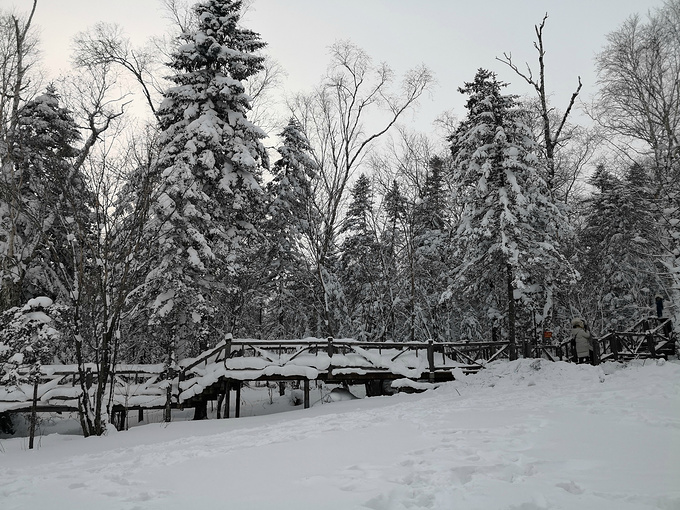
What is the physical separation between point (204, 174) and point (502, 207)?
11650 mm

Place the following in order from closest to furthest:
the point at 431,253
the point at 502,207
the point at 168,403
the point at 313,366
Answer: the point at 168,403
the point at 313,366
the point at 502,207
the point at 431,253

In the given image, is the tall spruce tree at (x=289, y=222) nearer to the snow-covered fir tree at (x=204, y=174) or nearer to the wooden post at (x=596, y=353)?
the snow-covered fir tree at (x=204, y=174)

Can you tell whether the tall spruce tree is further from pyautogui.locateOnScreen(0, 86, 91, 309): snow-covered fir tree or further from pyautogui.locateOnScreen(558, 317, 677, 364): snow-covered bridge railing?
pyautogui.locateOnScreen(558, 317, 677, 364): snow-covered bridge railing

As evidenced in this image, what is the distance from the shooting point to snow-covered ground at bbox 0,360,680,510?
3.73 meters

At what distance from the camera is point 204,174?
52.6 feet

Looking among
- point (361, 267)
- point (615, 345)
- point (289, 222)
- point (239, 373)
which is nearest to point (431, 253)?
point (361, 267)

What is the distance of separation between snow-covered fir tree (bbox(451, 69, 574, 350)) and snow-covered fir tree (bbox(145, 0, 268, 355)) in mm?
8901

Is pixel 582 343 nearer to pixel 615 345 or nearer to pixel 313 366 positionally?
pixel 615 345

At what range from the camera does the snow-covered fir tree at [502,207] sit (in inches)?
676

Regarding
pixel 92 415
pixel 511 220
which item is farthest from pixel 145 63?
pixel 511 220

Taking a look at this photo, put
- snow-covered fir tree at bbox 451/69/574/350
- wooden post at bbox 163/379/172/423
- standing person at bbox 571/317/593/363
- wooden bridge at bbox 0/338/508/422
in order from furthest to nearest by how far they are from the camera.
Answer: snow-covered fir tree at bbox 451/69/574/350 → standing person at bbox 571/317/593/363 → wooden bridge at bbox 0/338/508/422 → wooden post at bbox 163/379/172/423

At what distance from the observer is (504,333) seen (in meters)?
28.5

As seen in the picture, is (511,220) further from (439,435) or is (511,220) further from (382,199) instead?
(439,435)

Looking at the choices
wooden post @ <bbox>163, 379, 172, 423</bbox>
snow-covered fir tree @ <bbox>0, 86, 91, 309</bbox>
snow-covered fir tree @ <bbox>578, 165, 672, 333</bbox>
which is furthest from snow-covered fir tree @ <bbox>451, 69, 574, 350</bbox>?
snow-covered fir tree @ <bbox>0, 86, 91, 309</bbox>
